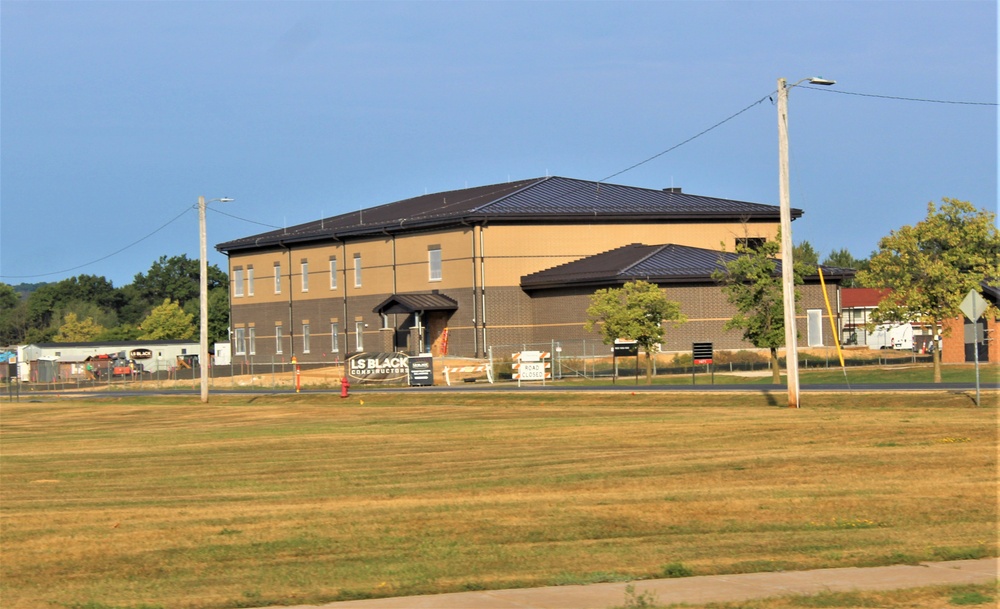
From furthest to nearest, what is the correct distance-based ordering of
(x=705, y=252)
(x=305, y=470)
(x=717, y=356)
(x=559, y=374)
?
(x=705, y=252), (x=717, y=356), (x=559, y=374), (x=305, y=470)

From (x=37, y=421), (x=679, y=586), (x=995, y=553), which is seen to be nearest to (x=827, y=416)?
(x=995, y=553)

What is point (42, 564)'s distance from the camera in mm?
13750

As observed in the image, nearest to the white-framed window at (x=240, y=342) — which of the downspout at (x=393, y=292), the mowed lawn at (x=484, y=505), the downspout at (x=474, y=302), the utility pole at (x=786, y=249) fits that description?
the downspout at (x=393, y=292)

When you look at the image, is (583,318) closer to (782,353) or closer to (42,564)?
(782,353)

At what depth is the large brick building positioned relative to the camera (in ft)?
234

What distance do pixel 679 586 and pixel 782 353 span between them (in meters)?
59.1

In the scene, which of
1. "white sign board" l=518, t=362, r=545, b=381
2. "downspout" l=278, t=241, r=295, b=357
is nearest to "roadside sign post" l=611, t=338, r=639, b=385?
"white sign board" l=518, t=362, r=545, b=381

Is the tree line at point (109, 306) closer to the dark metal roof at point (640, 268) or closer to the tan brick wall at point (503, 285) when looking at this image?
the tan brick wall at point (503, 285)

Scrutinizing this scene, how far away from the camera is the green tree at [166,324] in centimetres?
14275

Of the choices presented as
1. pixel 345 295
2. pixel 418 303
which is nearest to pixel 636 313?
pixel 418 303

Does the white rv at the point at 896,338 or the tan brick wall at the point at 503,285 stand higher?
the tan brick wall at the point at 503,285

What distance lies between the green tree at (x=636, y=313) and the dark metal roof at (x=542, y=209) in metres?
16.5

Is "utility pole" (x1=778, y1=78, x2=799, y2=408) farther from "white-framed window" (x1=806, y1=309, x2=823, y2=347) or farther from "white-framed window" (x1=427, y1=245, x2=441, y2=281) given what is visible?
"white-framed window" (x1=427, y1=245, x2=441, y2=281)

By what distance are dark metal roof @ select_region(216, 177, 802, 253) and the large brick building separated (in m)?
0.10
